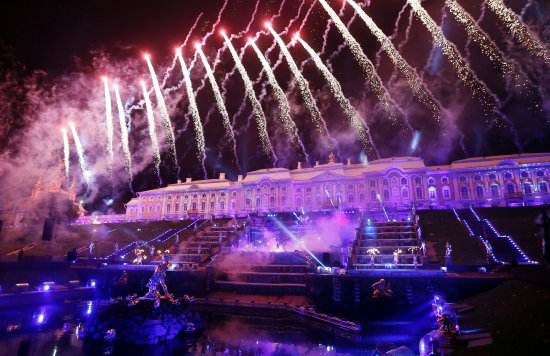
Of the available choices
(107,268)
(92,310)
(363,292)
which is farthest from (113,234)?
(363,292)

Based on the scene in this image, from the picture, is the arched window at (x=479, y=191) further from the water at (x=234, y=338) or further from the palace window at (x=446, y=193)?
the water at (x=234, y=338)

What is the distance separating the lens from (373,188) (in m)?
51.2

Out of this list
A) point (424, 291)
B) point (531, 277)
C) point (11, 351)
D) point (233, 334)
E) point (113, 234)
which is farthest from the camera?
point (113, 234)

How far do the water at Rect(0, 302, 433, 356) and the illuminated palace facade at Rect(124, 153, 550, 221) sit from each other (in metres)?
26.1

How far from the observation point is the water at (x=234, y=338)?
1366 cm

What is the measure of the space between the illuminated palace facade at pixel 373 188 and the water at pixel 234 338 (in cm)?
2613

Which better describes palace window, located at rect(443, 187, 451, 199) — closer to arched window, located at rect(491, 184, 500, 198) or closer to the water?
arched window, located at rect(491, 184, 500, 198)

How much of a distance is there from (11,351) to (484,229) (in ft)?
113

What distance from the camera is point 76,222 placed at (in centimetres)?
5928

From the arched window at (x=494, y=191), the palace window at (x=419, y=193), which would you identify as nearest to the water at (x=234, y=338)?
the palace window at (x=419, y=193)

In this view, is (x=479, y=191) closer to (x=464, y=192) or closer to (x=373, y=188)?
(x=464, y=192)

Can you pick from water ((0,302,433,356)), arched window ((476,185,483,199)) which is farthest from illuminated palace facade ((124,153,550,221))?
water ((0,302,433,356))

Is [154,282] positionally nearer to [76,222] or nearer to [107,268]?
[107,268]

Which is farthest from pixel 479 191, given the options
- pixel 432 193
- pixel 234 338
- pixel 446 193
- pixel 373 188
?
pixel 234 338
